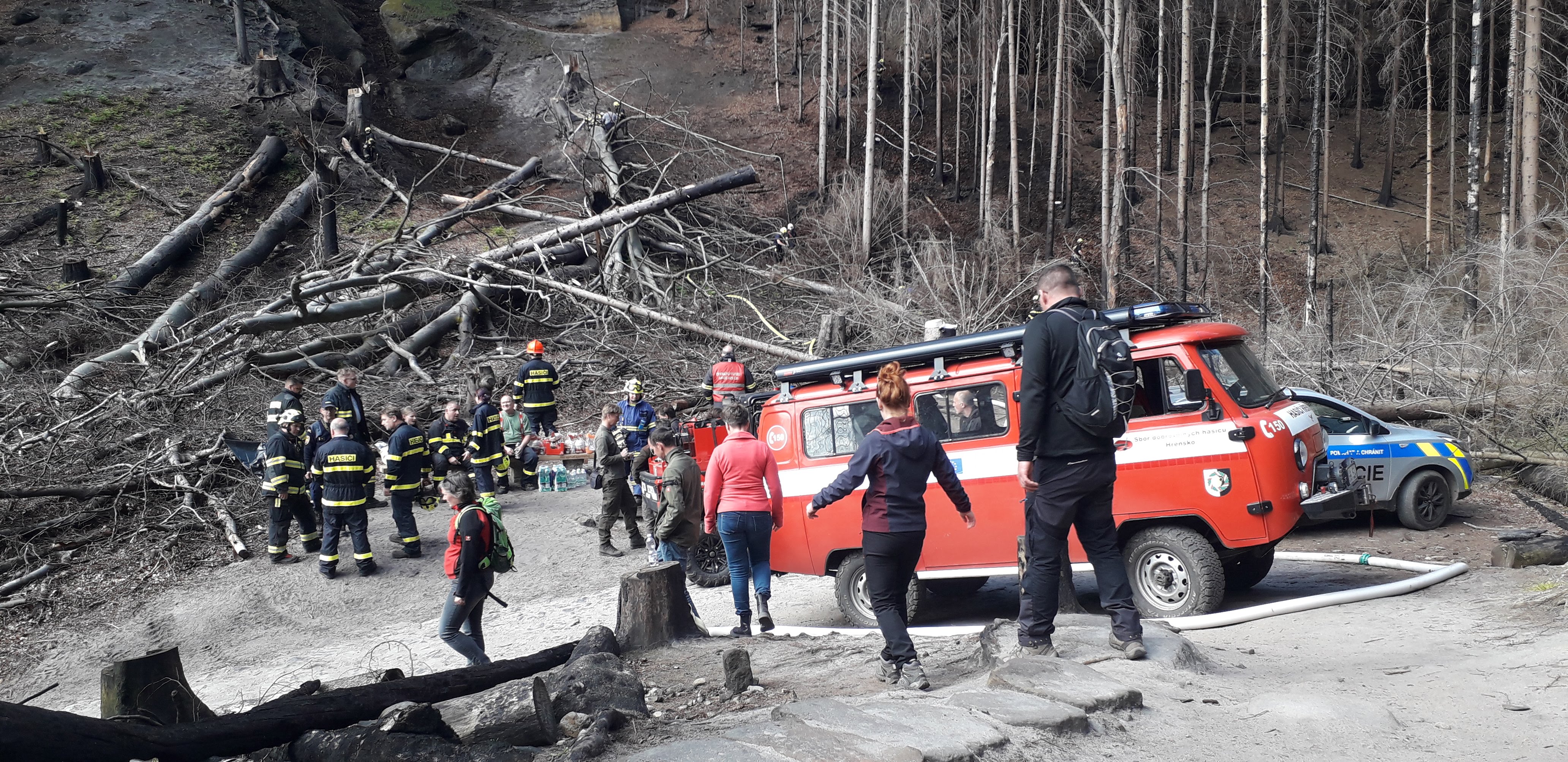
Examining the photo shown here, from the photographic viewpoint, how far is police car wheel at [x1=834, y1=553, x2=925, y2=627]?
310 inches

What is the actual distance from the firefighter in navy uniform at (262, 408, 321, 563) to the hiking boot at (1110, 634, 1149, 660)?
A: 9.11 meters

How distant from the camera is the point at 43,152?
23.8 m

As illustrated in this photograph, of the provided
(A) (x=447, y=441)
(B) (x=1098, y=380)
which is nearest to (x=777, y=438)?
(B) (x=1098, y=380)

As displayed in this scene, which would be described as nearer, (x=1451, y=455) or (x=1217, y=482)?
(x=1217, y=482)

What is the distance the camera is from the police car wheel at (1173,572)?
6.89 metres

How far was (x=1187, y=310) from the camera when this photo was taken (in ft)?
23.8

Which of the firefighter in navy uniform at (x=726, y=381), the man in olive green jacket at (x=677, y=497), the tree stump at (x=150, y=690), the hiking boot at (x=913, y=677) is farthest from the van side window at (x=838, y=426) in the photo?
the firefighter in navy uniform at (x=726, y=381)

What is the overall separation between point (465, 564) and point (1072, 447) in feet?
13.5

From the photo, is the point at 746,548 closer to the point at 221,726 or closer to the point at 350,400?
the point at 221,726

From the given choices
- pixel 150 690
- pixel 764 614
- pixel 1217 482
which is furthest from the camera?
pixel 764 614

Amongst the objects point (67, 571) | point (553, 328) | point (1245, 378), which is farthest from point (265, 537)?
point (1245, 378)

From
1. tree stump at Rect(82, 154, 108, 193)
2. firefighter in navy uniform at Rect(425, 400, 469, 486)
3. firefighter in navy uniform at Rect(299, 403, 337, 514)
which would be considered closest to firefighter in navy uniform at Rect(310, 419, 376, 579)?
firefighter in navy uniform at Rect(299, 403, 337, 514)

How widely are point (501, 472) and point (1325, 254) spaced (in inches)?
945

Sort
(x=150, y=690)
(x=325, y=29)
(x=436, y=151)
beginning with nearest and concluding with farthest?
(x=150, y=690)
(x=436, y=151)
(x=325, y=29)
